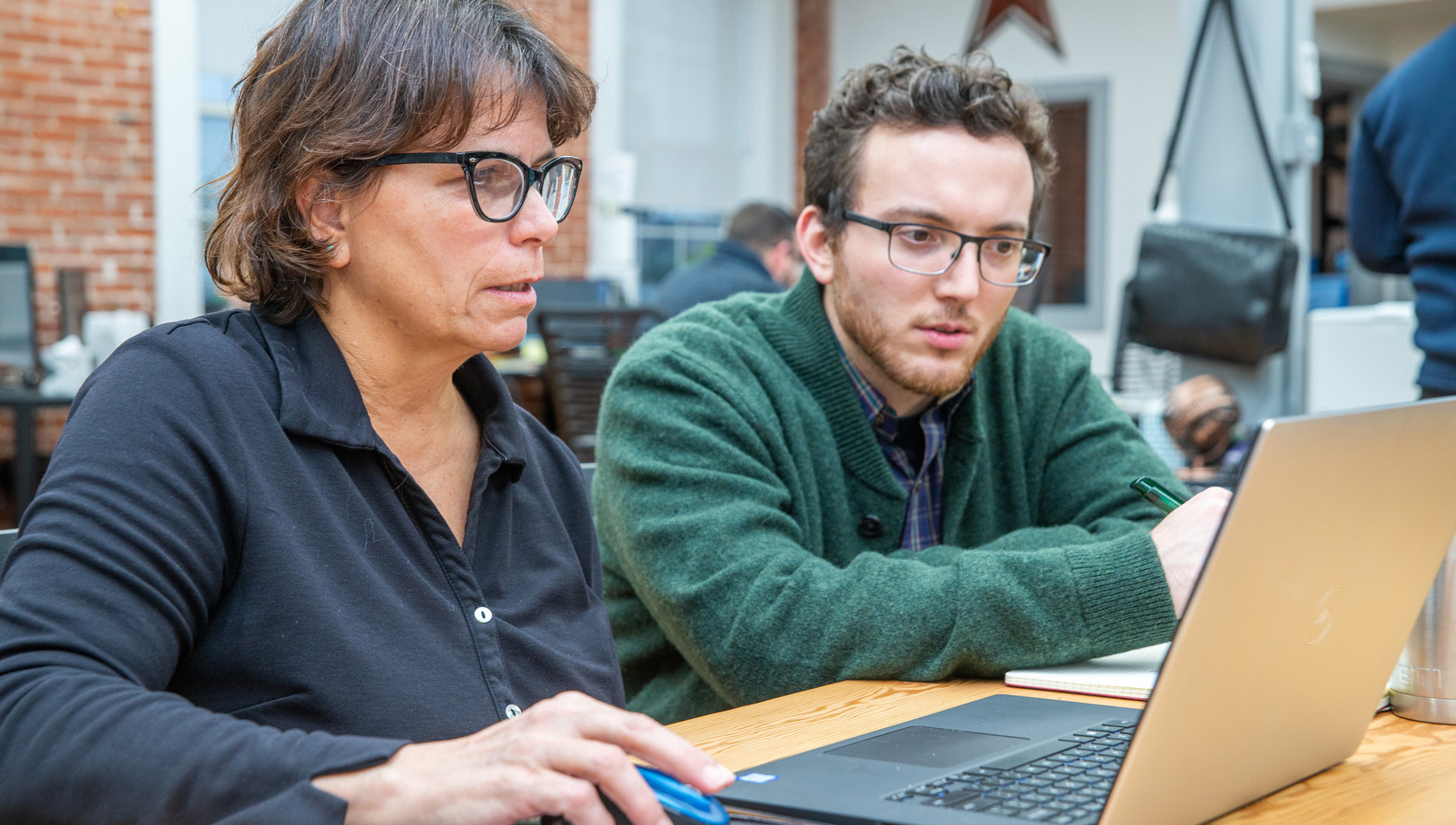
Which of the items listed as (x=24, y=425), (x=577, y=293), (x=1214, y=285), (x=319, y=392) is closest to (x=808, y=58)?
(x=577, y=293)

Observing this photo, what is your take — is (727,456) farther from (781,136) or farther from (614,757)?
(781,136)

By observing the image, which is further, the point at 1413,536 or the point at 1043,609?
the point at 1043,609

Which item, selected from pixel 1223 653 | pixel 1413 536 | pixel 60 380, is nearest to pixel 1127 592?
pixel 1413 536

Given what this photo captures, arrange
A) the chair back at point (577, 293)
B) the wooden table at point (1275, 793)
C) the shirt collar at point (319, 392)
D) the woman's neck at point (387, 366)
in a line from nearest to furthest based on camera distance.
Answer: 1. the wooden table at point (1275, 793)
2. the shirt collar at point (319, 392)
3. the woman's neck at point (387, 366)
4. the chair back at point (577, 293)

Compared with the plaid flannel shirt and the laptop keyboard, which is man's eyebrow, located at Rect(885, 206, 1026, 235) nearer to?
the plaid flannel shirt

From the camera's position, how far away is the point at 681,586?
132cm

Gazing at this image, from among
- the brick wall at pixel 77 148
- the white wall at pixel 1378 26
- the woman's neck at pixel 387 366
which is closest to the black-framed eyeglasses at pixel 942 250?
the woman's neck at pixel 387 366

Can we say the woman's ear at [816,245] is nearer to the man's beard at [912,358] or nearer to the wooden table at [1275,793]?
A: the man's beard at [912,358]

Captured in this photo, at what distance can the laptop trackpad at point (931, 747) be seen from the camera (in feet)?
3.01

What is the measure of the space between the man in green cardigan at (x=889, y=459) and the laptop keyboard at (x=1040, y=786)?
0.29m

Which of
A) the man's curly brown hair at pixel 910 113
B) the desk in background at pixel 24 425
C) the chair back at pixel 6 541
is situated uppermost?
the man's curly brown hair at pixel 910 113

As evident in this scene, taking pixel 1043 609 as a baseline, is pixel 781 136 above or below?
above

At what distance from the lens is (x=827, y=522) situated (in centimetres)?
156

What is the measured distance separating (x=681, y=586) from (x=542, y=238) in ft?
1.23
